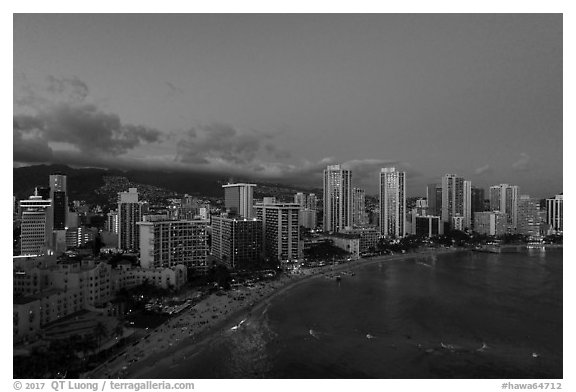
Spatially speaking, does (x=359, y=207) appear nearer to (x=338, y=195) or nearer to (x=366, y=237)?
(x=338, y=195)

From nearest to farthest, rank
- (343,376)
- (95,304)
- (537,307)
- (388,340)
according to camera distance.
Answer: (343,376)
(388,340)
(95,304)
(537,307)

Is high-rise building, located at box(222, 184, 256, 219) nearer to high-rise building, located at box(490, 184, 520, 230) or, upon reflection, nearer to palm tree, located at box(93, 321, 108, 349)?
palm tree, located at box(93, 321, 108, 349)

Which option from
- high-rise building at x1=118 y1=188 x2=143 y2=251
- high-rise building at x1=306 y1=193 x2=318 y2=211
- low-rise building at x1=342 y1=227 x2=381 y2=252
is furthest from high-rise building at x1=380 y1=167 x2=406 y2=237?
high-rise building at x1=118 y1=188 x2=143 y2=251

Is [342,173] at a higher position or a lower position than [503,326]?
higher

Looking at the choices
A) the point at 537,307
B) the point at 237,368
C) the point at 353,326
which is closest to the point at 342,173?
the point at 537,307

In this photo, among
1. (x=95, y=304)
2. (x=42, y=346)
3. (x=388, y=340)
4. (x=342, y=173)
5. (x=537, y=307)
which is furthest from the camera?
(x=342, y=173)

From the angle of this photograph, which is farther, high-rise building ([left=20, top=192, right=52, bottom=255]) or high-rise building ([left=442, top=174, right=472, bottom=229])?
high-rise building ([left=442, top=174, right=472, bottom=229])
